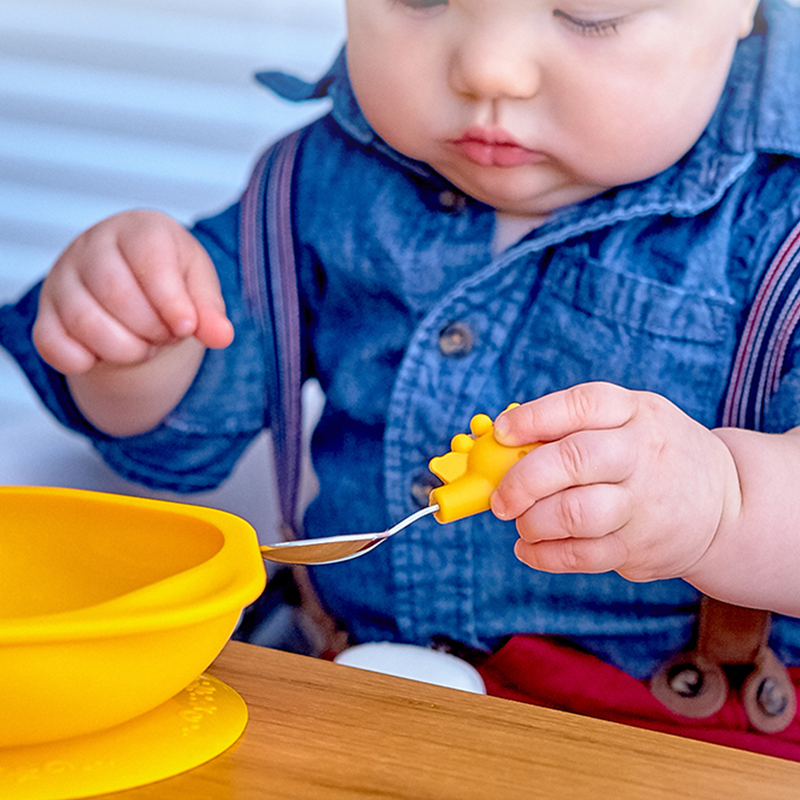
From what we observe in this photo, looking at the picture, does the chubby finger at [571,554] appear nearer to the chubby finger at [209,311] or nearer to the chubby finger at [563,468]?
the chubby finger at [563,468]

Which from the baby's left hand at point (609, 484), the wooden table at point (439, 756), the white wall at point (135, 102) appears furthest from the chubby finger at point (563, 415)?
the white wall at point (135, 102)

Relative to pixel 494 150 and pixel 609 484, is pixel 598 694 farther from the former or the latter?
pixel 494 150

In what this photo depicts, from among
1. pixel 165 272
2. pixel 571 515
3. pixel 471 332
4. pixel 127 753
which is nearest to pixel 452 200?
pixel 471 332

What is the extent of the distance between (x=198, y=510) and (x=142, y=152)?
72 centimetres

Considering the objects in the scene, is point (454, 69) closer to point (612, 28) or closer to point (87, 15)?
point (612, 28)

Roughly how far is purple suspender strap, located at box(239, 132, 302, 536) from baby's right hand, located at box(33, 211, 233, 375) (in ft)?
0.40

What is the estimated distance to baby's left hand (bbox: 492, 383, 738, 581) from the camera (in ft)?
1.43

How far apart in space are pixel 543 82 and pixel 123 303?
259mm

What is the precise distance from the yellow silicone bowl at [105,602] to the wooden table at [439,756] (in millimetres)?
37

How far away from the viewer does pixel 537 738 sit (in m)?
0.39

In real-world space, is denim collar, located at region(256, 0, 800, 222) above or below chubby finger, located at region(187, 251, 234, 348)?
above

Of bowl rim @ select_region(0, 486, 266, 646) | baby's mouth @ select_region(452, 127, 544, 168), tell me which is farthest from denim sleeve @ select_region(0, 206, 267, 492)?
bowl rim @ select_region(0, 486, 266, 646)

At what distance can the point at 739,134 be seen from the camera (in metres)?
0.62

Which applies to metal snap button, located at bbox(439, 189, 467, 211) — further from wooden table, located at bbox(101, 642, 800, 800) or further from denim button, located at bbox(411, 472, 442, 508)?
wooden table, located at bbox(101, 642, 800, 800)
